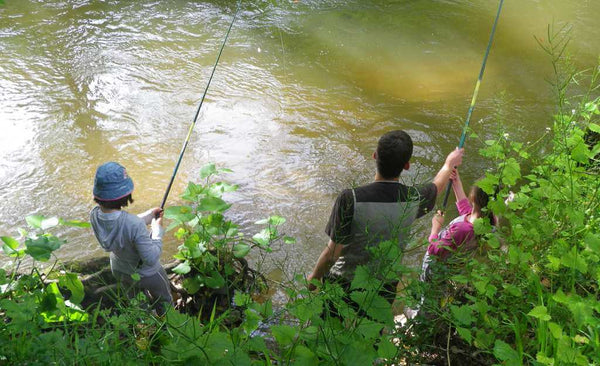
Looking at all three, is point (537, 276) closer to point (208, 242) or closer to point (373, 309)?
point (373, 309)

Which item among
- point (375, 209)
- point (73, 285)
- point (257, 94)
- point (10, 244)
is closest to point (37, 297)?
point (73, 285)

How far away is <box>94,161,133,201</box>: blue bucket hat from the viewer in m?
2.86

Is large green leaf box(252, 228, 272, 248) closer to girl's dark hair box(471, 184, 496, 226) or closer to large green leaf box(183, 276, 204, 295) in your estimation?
large green leaf box(183, 276, 204, 295)

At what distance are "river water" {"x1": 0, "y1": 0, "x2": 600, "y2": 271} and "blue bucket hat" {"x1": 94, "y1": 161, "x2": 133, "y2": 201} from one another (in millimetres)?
1594

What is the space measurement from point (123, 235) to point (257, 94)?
4093 mm

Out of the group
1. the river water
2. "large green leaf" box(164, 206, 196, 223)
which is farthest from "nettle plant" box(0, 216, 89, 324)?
the river water

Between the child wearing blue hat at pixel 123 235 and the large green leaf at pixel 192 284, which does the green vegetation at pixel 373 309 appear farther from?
the child wearing blue hat at pixel 123 235

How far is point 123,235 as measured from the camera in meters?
2.96

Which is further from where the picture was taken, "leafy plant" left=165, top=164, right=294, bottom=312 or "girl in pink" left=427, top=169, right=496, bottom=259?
"girl in pink" left=427, top=169, right=496, bottom=259

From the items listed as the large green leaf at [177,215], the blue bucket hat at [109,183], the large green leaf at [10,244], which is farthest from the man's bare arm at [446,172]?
the large green leaf at [10,244]

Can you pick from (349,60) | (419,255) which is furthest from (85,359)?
(349,60)

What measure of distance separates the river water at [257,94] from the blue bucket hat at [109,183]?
62.8 inches

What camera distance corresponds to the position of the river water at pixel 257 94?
16.8 feet

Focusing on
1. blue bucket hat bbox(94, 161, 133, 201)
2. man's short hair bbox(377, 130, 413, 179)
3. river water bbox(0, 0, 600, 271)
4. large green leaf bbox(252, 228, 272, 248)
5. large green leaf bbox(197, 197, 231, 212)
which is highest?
man's short hair bbox(377, 130, 413, 179)
